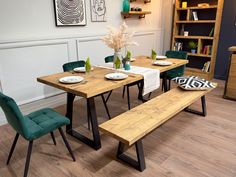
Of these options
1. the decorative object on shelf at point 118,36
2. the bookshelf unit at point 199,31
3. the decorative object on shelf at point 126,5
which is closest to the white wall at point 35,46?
the decorative object on shelf at point 126,5

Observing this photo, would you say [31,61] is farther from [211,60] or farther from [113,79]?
[211,60]

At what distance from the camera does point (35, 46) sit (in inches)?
112

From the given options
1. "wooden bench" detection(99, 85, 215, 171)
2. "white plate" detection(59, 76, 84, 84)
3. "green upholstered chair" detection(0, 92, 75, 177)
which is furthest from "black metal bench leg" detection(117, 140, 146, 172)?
"white plate" detection(59, 76, 84, 84)

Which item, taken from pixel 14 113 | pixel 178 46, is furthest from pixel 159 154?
pixel 178 46

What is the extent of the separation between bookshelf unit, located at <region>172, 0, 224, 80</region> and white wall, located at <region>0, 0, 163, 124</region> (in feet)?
6.26

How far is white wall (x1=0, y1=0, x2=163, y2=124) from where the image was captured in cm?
261

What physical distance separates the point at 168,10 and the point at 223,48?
1.57 metres

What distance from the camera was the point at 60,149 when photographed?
2184 millimetres

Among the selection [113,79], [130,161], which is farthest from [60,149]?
[113,79]

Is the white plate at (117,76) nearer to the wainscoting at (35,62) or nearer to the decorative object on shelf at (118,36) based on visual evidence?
the decorative object on shelf at (118,36)

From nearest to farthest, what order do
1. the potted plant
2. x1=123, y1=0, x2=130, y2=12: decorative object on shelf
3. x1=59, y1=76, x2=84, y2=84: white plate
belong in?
x1=59, y1=76, x2=84, y2=84: white plate < x1=123, y1=0, x2=130, y2=12: decorative object on shelf < the potted plant

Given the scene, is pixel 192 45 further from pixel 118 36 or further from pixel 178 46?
pixel 118 36

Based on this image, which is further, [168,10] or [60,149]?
[168,10]

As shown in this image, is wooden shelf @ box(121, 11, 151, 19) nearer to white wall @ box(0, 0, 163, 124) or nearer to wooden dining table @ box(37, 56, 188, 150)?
white wall @ box(0, 0, 163, 124)
